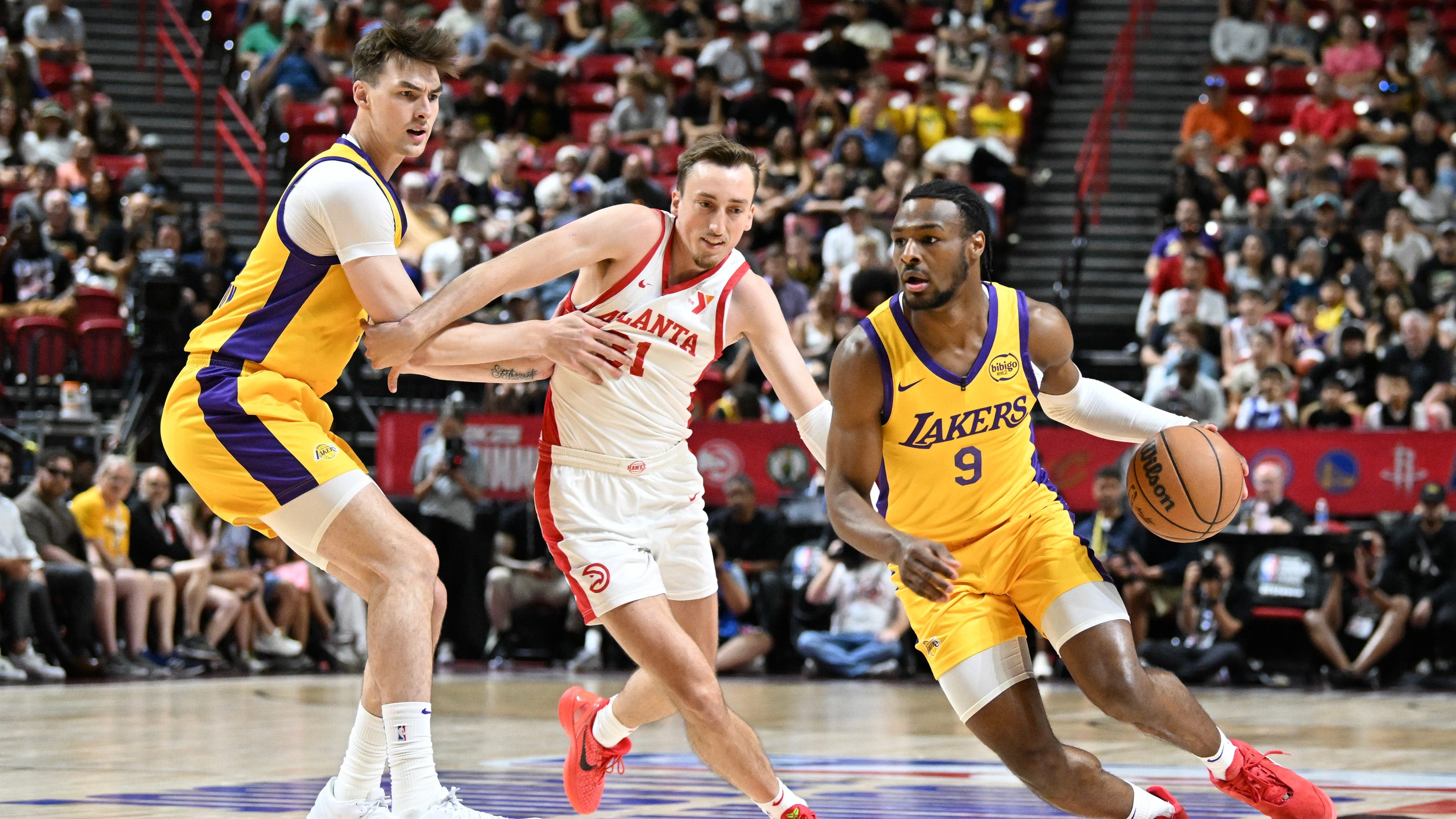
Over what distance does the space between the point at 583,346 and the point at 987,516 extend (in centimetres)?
→ 130

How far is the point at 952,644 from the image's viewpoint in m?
4.85

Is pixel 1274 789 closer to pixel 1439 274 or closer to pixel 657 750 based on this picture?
pixel 657 750

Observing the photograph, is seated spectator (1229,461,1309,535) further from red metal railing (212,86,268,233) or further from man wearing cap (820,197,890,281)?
red metal railing (212,86,268,233)

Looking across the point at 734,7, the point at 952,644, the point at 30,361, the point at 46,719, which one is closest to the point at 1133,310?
the point at 734,7

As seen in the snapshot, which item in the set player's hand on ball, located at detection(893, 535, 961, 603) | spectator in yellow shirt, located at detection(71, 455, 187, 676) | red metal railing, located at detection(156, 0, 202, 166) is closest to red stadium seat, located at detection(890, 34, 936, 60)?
red metal railing, located at detection(156, 0, 202, 166)

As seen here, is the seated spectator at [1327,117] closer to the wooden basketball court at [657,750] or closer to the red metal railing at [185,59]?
the wooden basketball court at [657,750]

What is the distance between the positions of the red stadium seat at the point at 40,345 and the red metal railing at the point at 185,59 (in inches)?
175

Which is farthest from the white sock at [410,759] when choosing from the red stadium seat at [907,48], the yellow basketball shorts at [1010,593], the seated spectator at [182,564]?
the red stadium seat at [907,48]

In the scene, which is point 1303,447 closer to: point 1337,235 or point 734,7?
point 1337,235

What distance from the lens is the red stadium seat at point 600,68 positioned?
18.9 meters

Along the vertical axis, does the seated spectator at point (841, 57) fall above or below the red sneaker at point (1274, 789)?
above

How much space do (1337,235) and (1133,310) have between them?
7.17ft

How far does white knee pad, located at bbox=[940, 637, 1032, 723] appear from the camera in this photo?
4.75m

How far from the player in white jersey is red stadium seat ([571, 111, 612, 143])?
42.9ft
